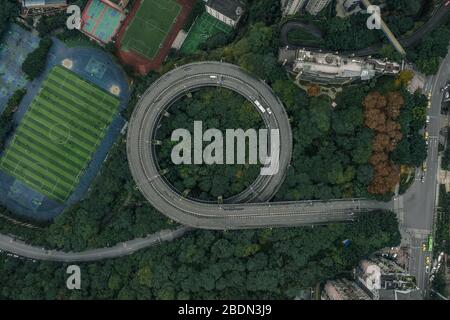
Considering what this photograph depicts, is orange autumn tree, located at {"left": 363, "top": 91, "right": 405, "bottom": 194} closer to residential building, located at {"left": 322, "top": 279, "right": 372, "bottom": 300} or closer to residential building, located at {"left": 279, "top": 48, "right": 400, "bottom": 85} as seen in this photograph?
residential building, located at {"left": 279, "top": 48, "right": 400, "bottom": 85}

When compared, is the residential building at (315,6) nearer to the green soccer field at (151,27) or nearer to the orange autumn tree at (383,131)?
the orange autumn tree at (383,131)

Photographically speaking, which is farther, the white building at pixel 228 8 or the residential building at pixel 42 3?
the residential building at pixel 42 3

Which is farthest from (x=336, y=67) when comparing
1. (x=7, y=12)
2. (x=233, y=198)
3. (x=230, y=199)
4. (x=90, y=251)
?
(x=7, y=12)

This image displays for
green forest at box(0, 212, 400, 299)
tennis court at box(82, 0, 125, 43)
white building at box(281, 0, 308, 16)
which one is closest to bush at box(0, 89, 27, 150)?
tennis court at box(82, 0, 125, 43)

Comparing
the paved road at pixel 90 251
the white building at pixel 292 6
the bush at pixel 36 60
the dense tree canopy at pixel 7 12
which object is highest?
the white building at pixel 292 6

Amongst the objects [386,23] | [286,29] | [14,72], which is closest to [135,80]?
[14,72]

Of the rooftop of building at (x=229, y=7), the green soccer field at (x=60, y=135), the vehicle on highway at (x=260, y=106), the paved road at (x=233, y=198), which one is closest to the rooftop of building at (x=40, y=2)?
the green soccer field at (x=60, y=135)

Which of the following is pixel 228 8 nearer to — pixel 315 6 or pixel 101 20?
pixel 315 6

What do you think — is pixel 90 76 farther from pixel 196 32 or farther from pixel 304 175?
pixel 304 175
